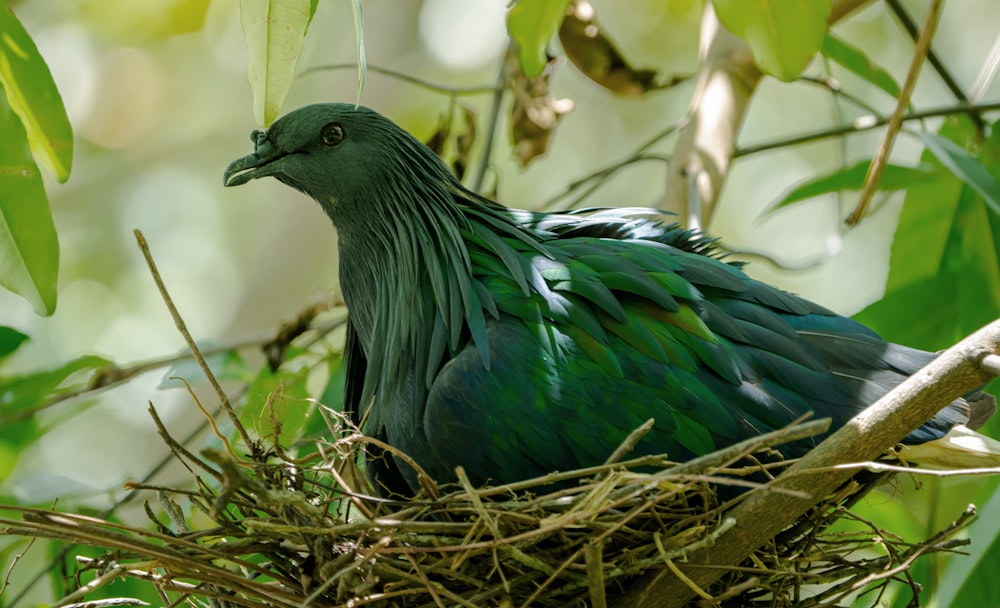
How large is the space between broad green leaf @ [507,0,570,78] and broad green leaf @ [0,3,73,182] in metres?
1.22

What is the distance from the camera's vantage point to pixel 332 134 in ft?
9.39

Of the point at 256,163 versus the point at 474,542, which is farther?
the point at 256,163

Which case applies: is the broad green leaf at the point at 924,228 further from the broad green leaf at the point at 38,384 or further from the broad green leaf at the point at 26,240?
the broad green leaf at the point at 38,384

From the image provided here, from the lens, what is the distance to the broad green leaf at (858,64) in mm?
3564

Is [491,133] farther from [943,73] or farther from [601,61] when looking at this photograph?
[943,73]

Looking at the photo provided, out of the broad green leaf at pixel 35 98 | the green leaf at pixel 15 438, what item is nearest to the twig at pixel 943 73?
the broad green leaf at pixel 35 98

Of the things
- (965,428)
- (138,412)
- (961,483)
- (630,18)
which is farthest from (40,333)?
(965,428)

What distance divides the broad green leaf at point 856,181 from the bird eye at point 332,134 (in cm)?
155

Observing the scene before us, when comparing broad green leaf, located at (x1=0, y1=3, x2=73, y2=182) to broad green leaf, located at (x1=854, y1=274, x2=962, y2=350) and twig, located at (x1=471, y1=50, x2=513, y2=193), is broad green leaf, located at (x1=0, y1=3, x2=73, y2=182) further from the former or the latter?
broad green leaf, located at (x1=854, y1=274, x2=962, y2=350)

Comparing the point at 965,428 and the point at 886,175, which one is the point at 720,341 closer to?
the point at 965,428

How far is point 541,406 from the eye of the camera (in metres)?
2.42

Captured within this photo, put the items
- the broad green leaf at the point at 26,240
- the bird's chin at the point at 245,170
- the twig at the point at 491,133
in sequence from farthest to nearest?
the twig at the point at 491,133 → the bird's chin at the point at 245,170 → the broad green leaf at the point at 26,240

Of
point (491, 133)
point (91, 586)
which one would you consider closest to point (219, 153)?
point (491, 133)

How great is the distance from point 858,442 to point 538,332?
2.91ft
